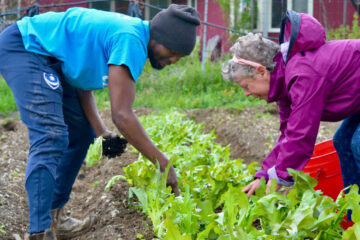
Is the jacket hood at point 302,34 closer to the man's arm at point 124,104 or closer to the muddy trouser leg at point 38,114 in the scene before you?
the man's arm at point 124,104

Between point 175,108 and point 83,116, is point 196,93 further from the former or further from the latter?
point 83,116

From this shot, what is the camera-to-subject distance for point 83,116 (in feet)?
10.2

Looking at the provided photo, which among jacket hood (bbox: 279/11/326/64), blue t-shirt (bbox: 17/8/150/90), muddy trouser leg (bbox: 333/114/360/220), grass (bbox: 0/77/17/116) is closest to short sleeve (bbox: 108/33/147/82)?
blue t-shirt (bbox: 17/8/150/90)

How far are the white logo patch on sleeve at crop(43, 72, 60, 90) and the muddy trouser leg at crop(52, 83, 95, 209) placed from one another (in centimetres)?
33

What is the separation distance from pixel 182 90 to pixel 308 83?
6.63 meters

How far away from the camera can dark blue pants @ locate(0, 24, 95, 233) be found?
2404 mm

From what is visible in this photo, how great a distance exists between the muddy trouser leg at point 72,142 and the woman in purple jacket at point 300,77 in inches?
40.9

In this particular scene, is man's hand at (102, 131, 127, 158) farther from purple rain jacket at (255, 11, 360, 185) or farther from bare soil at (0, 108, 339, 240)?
purple rain jacket at (255, 11, 360, 185)

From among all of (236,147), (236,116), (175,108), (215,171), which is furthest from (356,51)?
(175,108)

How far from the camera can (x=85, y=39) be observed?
2.62m

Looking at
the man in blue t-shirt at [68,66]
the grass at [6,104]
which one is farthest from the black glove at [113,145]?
the grass at [6,104]

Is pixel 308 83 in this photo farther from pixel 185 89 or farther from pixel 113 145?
pixel 185 89

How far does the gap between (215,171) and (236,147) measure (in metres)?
2.11

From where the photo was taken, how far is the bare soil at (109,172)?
3.09 m
